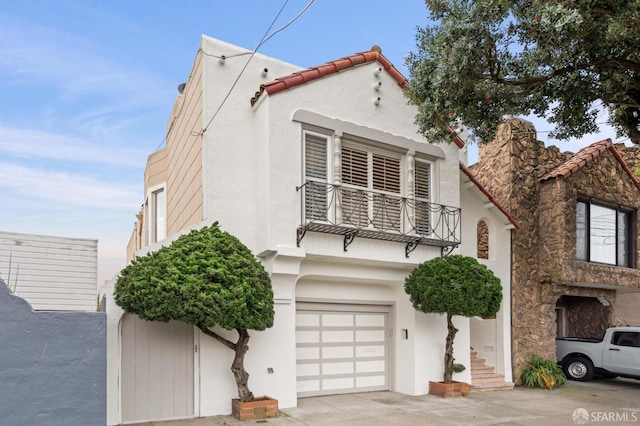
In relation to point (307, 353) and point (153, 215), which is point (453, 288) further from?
point (153, 215)

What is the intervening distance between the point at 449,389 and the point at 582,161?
7.95m

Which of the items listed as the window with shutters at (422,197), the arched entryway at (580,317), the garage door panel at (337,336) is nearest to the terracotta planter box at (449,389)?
the garage door panel at (337,336)

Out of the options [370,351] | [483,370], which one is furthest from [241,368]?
[483,370]

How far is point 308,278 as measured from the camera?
38.0 ft

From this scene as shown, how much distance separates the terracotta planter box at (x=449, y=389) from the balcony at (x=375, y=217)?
10.0ft

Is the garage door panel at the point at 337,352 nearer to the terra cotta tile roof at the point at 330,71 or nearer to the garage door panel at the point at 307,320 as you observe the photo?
the garage door panel at the point at 307,320

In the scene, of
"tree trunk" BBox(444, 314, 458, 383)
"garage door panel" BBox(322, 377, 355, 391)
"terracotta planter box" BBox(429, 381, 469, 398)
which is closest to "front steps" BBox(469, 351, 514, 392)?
"terracotta planter box" BBox(429, 381, 469, 398)

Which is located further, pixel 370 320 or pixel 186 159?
pixel 370 320

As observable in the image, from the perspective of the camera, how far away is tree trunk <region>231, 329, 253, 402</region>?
373 inches

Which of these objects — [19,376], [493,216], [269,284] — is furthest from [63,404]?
[493,216]

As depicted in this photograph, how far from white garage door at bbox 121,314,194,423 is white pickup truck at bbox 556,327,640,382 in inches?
470

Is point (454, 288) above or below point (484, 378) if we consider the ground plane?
above

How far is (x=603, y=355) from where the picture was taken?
601 inches

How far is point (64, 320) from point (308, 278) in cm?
578
